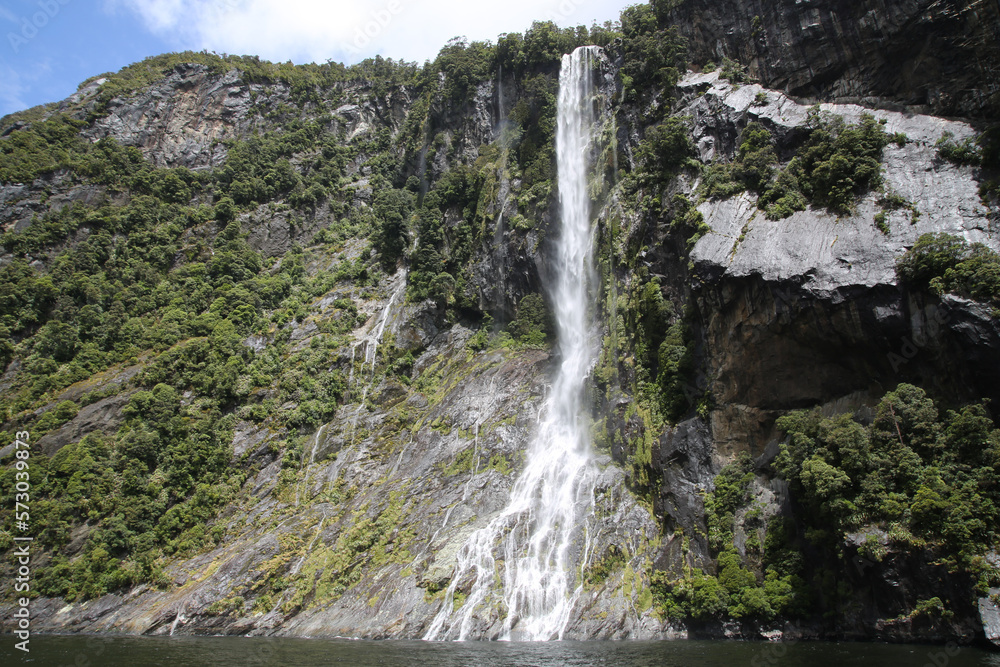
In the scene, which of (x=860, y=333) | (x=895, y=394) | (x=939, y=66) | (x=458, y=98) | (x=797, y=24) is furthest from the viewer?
(x=458, y=98)

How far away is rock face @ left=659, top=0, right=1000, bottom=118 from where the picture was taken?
26516mm

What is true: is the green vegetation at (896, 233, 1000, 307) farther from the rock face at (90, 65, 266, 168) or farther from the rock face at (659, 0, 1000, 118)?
the rock face at (90, 65, 266, 168)

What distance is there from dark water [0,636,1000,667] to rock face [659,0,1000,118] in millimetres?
24018

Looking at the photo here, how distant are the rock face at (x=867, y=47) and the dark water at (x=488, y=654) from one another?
24.0 meters

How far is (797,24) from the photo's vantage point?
34.5 metres

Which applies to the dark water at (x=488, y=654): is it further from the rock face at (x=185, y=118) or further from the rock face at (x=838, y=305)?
the rock face at (x=185, y=118)

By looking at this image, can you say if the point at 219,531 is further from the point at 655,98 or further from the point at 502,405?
the point at 655,98

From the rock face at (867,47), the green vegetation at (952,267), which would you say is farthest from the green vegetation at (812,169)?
the green vegetation at (952,267)

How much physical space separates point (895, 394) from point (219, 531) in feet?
119

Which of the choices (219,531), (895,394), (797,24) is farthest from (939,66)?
(219,531)

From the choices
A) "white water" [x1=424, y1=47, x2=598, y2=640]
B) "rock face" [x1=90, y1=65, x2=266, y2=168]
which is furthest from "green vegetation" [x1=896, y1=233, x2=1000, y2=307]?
"rock face" [x1=90, y1=65, x2=266, y2=168]

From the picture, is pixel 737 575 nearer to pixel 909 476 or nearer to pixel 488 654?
pixel 909 476

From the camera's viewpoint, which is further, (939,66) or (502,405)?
(502,405)

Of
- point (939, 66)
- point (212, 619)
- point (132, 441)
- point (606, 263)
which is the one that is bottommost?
point (212, 619)
